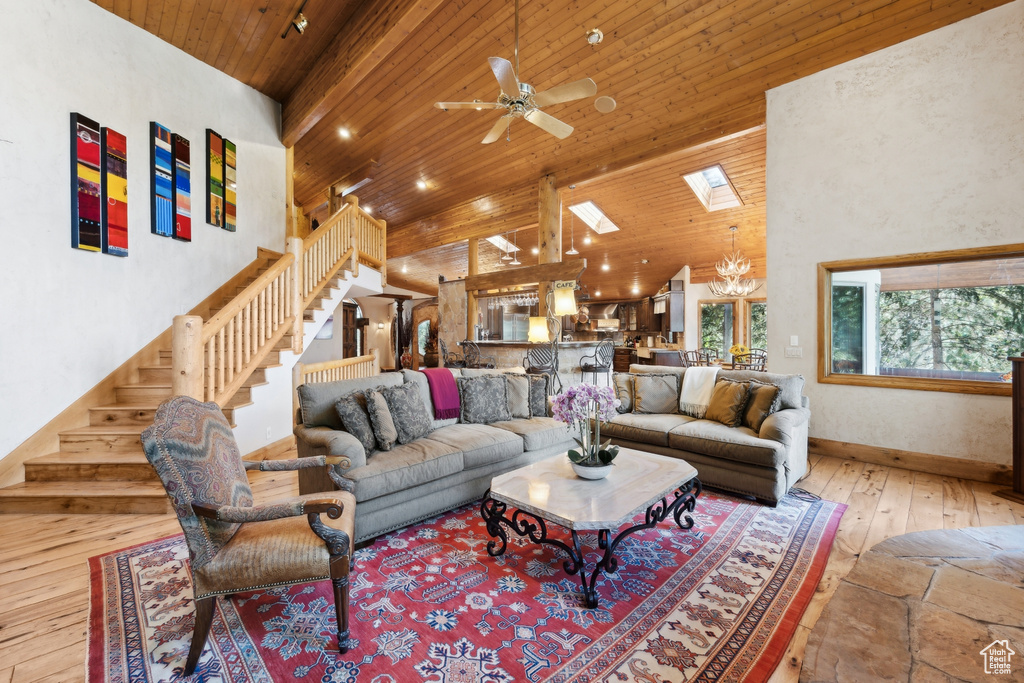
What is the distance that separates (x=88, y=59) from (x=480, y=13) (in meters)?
3.78

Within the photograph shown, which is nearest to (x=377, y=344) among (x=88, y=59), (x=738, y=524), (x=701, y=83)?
(x=88, y=59)

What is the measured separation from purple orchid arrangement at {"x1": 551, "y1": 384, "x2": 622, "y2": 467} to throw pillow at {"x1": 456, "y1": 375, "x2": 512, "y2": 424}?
133 centimetres

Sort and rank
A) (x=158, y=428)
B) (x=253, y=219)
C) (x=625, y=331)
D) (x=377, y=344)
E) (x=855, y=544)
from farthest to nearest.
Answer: (x=377, y=344)
(x=625, y=331)
(x=253, y=219)
(x=855, y=544)
(x=158, y=428)

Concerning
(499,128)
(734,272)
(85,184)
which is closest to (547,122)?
(499,128)

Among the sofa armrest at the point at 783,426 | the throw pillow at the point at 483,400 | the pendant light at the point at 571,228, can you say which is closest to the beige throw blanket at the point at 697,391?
the sofa armrest at the point at 783,426

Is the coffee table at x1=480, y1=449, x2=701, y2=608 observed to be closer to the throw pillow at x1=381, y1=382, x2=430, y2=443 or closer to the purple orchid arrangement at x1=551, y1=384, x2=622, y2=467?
the purple orchid arrangement at x1=551, y1=384, x2=622, y2=467

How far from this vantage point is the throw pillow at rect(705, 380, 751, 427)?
3688 mm

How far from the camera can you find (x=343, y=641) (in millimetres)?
1737

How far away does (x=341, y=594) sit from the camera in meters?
1.77

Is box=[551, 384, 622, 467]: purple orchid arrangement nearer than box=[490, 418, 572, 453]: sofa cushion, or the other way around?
box=[551, 384, 622, 467]: purple orchid arrangement

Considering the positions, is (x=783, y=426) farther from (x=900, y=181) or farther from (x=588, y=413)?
(x=900, y=181)

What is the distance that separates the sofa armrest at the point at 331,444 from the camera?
2.61 meters

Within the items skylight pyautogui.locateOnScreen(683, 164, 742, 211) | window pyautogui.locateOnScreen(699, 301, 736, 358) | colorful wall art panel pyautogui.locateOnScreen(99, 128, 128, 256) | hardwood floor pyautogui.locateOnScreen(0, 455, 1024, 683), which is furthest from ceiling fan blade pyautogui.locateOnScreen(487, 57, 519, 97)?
window pyautogui.locateOnScreen(699, 301, 736, 358)

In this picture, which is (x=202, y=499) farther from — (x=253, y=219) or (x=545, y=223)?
(x=545, y=223)
